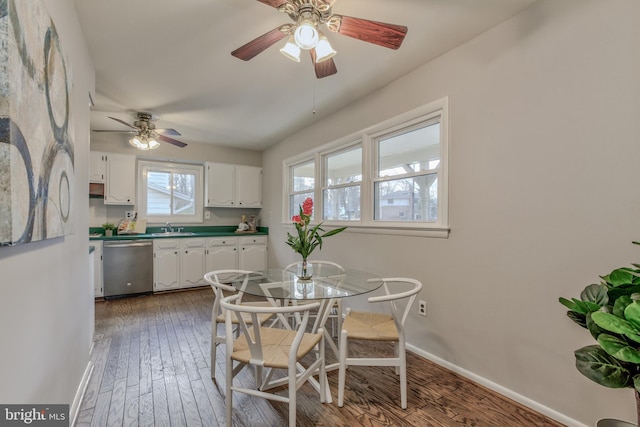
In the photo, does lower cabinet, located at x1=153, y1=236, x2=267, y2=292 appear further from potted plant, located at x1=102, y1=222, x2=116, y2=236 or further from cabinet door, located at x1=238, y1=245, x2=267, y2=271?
potted plant, located at x1=102, y1=222, x2=116, y2=236

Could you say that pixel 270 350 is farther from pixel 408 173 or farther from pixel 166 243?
pixel 166 243

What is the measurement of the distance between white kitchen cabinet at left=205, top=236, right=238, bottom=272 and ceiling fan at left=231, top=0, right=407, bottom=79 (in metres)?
3.65

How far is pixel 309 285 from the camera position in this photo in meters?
2.07

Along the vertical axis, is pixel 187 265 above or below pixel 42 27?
below

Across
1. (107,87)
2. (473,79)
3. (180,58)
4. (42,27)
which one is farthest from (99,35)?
(473,79)

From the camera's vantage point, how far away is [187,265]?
4.55 meters

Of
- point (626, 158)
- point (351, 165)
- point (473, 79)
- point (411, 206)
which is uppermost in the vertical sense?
point (473, 79)

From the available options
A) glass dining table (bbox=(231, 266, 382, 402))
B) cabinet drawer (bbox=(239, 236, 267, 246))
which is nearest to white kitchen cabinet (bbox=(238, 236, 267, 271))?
cabinet drawer (bbox=(239, 236, 267, 246))

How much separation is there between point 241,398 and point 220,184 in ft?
12.8

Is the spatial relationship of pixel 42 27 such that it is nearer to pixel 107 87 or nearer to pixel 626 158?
pixel 107 87

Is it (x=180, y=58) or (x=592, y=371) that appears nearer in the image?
(x=592, y=371)

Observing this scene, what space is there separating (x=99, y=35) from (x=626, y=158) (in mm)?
3376

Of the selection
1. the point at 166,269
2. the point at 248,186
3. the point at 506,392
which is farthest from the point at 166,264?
the point at 506,392

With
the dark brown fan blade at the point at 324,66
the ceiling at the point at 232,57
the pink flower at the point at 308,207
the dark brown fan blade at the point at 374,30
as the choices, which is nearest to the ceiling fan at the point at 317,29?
the dark brown fan blade at the point at 374,30
